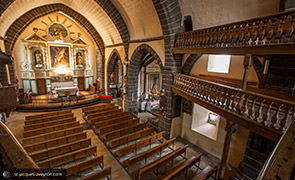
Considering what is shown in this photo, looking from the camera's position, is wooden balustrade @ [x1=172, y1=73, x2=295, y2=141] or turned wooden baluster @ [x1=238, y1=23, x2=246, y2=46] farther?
turned wooden baluster @ [x1=238, y1=23, x2=246, y2=46]

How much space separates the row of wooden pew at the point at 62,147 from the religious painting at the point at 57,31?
10.5 meters

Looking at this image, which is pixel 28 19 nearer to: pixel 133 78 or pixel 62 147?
pixel 133 78

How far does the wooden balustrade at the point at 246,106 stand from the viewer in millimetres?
3725

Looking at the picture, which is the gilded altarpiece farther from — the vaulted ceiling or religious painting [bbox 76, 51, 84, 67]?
the vaulted ceiling

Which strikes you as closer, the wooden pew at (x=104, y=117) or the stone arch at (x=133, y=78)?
the wooden pew at (x=104, y=117)

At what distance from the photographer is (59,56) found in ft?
55.1

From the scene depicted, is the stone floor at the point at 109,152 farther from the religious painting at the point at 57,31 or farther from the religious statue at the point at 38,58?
the religious painting at the point at 57,31

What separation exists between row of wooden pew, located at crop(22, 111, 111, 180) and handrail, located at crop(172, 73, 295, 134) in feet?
15.1

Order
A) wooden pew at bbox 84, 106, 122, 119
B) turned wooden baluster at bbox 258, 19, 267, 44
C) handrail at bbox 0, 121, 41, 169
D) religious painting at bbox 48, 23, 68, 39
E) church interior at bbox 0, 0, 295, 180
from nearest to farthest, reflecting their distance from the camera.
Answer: handrail at bbox 0, 121, 41, 169 → church interior at bbox 0, 0, 295, 180 → turned wooden baluster at bbox 258, 19, 267, 44 → wooden pew at bbox 84, 106, 122, 119 → religious painting at bbox 48, 23, 68, 39

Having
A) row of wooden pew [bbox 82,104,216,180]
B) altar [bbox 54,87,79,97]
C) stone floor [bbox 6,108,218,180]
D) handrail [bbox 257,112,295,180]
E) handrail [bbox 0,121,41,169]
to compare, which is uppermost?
handrail [bbox 257,112,295,180]

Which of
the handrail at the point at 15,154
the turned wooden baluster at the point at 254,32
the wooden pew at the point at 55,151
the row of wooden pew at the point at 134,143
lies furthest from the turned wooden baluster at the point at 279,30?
the wooden pew at the point at 55,151

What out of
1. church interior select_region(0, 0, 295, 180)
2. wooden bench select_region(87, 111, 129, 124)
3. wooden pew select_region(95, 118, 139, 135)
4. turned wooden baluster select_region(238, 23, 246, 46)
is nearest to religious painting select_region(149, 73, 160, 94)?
church interior select_region(0, 0, 295, 180)

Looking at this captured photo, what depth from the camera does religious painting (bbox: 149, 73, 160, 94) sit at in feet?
47.7

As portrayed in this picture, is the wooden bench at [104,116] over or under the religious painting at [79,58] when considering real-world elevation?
under
